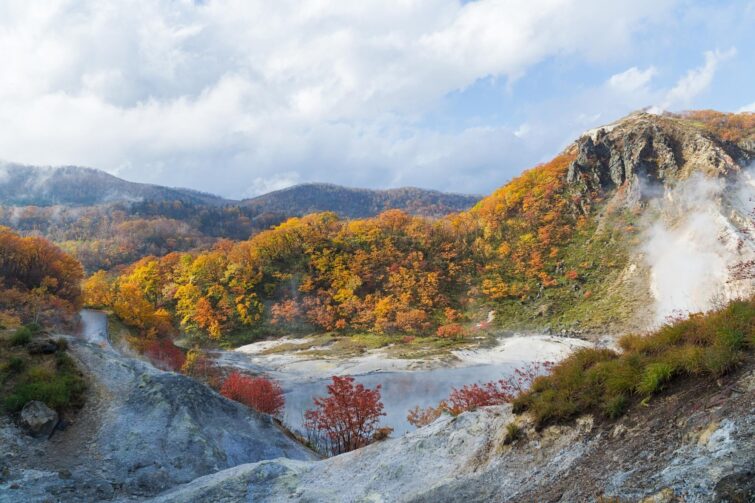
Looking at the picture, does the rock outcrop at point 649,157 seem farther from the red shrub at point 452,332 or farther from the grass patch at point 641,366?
the grass patch at point 641,366

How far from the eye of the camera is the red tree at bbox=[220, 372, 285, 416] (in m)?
33.4

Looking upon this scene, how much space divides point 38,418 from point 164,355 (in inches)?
1266

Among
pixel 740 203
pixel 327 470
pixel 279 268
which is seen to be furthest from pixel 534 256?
pixel 327 470

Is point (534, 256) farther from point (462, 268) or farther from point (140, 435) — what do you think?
point (140, 435)

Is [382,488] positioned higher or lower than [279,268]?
lower

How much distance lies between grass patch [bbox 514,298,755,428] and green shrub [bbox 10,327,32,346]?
2509 centimetres

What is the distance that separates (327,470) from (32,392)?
1389cm

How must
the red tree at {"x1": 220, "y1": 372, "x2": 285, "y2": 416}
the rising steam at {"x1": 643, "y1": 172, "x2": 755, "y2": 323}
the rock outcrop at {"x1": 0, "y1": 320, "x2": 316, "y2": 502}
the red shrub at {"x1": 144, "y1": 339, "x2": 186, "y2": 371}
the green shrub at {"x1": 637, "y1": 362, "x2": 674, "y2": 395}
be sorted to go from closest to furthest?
the green shrub at {"x1": 637, "y1": 362, "x2": 674, "y2": 395}, the rock outcrop at {"x1": 0, "y1": 320, "x2": 316, "y2": 502}, the red tree at {"x1": 220, "y1": 372, "x2": 285, "y2": 416}, the red shrub at {"x1": 144, "y1": 339, "x2": 186, "y2": 371}, the rising steam at {"x1": 643, "y1": 172, "x2": 755, "y2": 323}

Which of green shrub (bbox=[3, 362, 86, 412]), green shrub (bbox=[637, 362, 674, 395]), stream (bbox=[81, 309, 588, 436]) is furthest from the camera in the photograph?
stream (bbox=[81, 309, 588, 436])

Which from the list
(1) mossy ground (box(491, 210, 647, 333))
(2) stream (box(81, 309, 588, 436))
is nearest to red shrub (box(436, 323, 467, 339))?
(1) mossy ground (box(491, 210, 647, 333))

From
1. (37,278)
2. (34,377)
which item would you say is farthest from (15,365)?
(37,278)

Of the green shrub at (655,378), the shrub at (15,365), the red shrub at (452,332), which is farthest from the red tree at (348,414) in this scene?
the red shrub at (452,332)

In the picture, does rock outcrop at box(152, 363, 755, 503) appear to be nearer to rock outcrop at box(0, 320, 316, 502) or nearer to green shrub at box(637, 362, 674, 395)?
green shrub at box(637, 362, 674, 395)

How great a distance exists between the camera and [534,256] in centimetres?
7162
